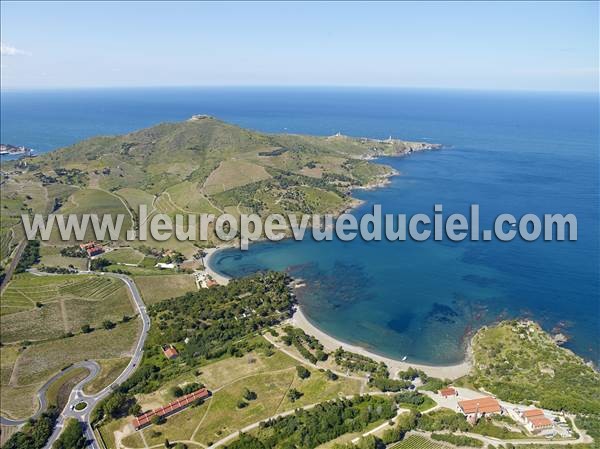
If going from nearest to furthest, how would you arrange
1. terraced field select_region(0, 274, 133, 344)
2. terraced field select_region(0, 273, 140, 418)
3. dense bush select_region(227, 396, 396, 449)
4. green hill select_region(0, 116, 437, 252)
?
1. dense bush select_region(227, 396, 396, 449)
2. terraced field select_region(0, 273, 140, 418)
3. terraced field select_region(0, 274, 133, 344)
4. green hill select_region(0, 116, 437, 252)

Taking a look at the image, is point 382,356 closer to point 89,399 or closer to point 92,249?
point 89,399

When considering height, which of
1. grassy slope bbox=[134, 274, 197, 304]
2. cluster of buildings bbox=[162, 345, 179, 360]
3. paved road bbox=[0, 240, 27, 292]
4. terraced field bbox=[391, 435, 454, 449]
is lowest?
terraced field bbox=[391, 435, 454, 449]

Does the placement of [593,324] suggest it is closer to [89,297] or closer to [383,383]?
[383,383]

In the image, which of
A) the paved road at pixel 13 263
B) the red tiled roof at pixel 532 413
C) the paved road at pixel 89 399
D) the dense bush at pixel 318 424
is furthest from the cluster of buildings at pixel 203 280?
the red tiled roof at pixel 532 413

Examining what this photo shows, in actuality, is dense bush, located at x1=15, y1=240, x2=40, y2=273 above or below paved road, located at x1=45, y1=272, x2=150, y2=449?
above

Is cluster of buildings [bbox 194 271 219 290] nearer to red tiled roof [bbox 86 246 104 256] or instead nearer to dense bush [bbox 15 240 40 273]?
red tiled roof [bbox 86 246 104 256]

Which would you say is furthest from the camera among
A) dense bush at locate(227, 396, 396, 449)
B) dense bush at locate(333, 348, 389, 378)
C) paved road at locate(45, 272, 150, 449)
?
dense bush at locate(333, 348, 389, 378)

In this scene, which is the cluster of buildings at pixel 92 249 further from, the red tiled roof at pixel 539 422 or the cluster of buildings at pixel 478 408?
the red tiled roof at pixel 539 422

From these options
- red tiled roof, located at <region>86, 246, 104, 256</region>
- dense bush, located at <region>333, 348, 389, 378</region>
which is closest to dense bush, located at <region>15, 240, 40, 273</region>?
red tiled roof, located at <region>86, 246, 104, 256</region>

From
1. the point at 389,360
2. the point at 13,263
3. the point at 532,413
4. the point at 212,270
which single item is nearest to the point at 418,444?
the point at 532,413
